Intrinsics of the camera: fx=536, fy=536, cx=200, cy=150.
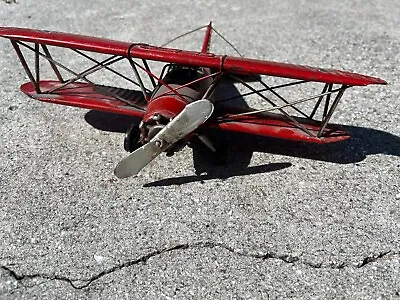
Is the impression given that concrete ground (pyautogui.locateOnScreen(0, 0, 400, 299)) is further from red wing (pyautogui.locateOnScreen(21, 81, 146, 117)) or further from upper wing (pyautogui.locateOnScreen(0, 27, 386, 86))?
upper wing (pyautogui.locateOnScreen(0, 27, 386, 86))

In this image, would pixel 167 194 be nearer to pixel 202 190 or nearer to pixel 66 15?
pixel 202 190

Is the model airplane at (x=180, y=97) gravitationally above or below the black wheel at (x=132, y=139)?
above

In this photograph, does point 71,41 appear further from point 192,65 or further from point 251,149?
point 251,149

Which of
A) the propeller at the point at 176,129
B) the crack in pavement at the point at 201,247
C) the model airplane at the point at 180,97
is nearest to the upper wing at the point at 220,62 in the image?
the model airplane at the point at 180,97

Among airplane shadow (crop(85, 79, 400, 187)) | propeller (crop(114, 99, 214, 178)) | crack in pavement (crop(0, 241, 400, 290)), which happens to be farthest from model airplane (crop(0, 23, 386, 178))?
crack in pavement (crop(0, 241, 400, 290))

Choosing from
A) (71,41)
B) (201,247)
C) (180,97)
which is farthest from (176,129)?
(71,41)

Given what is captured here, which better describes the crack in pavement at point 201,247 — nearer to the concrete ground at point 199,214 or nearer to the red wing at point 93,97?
the concrete ground at point 199,214
